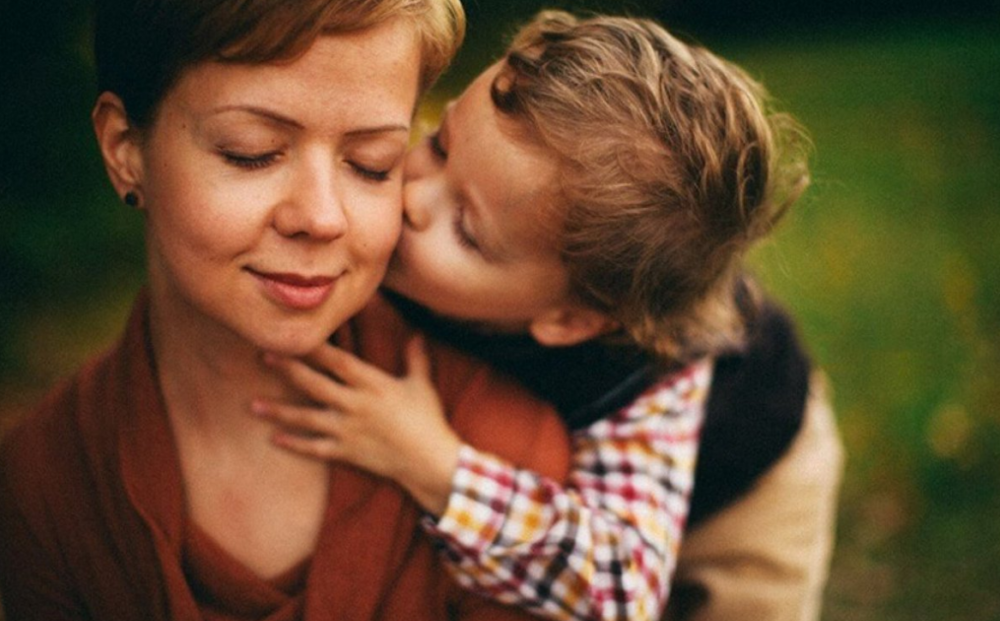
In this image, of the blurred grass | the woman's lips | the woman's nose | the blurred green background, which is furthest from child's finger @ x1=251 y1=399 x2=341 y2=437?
the blurred grass

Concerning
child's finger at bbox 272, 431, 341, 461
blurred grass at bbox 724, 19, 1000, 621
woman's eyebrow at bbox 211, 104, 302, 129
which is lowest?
blurred grass at bbox 724, 19, 1000, 621

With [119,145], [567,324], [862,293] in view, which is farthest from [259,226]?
[862,293]

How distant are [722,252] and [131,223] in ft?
10.9

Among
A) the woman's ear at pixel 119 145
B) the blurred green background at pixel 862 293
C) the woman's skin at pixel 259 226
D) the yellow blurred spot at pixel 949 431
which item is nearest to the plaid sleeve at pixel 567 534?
the woman's skin at pixel 259 226

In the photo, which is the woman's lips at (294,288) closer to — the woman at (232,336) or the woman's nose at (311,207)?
the woman at (232,336)

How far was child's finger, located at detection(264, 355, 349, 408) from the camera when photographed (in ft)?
6.32

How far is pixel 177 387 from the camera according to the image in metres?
1.94

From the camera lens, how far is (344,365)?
196 cm

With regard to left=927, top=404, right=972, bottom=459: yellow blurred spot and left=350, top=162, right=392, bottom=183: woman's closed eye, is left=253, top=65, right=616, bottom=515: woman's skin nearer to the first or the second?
left=350, top=162, right=392, bottom=183: woman's closed eye

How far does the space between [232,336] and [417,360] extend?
1.25 feet

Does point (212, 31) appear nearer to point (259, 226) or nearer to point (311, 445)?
point (259, 226)

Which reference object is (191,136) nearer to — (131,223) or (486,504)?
(486,504)

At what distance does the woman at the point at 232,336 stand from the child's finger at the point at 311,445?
47mm

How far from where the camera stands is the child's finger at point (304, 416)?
1.91 m
